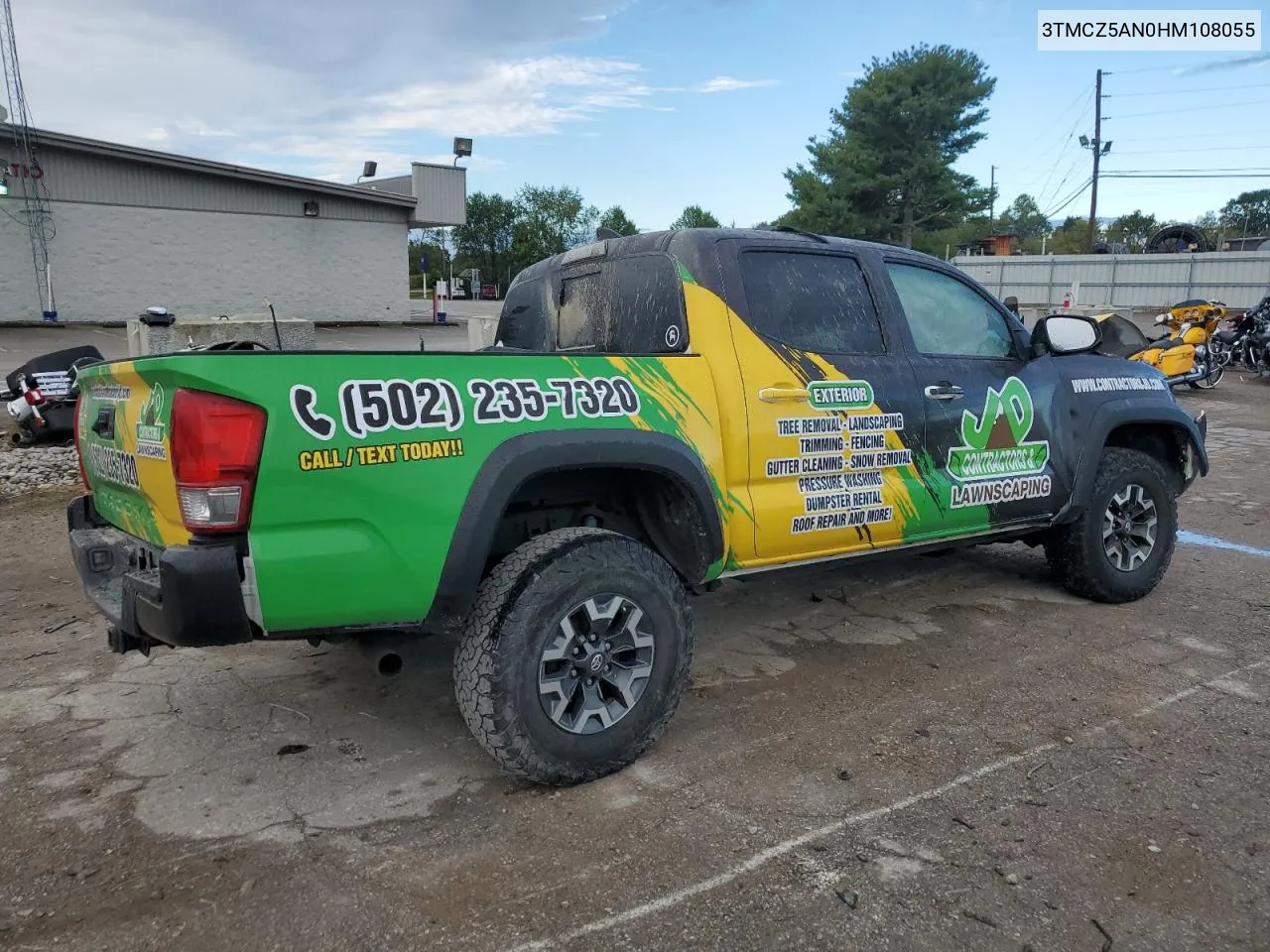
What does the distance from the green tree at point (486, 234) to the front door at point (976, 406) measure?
7067 cm

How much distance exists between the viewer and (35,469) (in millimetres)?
8125

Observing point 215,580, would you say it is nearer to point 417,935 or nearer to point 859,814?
point 417,935

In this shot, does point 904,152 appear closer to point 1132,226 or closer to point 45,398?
point 45,398

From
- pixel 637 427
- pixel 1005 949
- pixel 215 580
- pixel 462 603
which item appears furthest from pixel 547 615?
pixel 1005 949

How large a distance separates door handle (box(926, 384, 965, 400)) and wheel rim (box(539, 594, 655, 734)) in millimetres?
1777

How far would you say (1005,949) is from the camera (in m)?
2.28

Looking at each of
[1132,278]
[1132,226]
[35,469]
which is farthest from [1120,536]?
[1132,226]

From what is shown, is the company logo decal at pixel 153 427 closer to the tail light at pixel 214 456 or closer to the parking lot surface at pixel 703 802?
the tail light at pixel 214 456

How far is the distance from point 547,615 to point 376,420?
0.81 metres

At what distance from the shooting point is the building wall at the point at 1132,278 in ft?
86.5

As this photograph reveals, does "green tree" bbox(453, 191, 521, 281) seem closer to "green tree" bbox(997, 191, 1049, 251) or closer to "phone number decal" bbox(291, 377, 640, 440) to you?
"green tree" bbox(997, 191, 1049, 251)

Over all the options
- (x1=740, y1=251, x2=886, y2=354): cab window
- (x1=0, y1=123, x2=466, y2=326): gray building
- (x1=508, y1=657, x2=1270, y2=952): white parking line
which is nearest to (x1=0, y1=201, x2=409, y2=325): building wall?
(x1=0, y1=123, x2=466, y2=326): gray building

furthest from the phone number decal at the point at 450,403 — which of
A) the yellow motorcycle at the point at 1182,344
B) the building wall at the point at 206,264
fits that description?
the building wall at the point at 206,264

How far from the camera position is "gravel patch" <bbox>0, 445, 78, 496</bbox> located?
7734 millimetres
